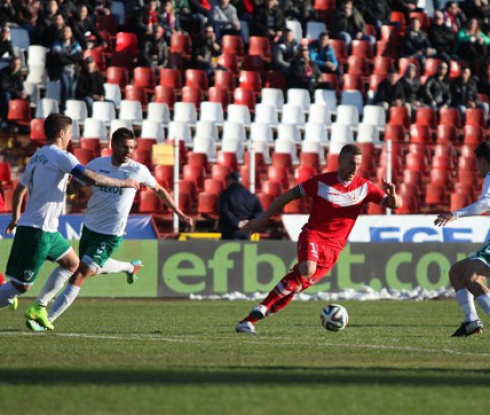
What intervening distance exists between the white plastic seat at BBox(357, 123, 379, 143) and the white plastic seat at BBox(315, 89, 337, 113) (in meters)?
1.27

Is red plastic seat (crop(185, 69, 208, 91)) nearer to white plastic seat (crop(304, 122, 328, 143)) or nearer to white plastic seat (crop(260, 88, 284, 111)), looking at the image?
white plastic seat (crop(260, 88, 284, 111))

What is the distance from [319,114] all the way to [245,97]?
1.81 meters

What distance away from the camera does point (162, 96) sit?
2727 cm

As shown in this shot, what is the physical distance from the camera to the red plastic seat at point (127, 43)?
A: 2786 cm

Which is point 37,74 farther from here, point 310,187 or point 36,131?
point 310,187

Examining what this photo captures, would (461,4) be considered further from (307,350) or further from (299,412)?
(299,412)

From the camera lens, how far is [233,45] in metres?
29.2

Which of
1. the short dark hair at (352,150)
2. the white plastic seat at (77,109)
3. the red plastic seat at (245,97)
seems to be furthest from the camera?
the red plastic seat at (245,97)

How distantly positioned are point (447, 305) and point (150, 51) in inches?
412

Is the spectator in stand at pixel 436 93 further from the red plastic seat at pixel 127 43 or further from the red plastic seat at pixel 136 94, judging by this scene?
the red plastic seat at pixel 127 43

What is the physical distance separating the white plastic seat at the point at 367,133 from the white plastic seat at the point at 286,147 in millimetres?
1872

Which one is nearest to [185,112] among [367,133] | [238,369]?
[367,133]

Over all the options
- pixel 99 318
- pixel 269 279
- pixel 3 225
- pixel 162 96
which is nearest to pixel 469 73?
pixel 162 96

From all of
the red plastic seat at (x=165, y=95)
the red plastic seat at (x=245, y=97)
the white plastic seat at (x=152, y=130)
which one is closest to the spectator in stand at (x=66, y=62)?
the white plastic seat at (x=152, y=130)
